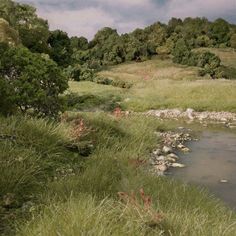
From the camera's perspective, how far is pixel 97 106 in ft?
111

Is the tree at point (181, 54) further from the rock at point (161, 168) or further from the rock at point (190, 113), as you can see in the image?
the rock at point (161, 168)

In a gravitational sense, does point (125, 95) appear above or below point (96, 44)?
below

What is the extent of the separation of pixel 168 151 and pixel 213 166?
7.59 feet

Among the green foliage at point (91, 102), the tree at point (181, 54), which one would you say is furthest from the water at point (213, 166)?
the tree at point (181, 54)

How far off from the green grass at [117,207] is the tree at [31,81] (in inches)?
109

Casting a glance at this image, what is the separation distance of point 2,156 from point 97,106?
2437 cm

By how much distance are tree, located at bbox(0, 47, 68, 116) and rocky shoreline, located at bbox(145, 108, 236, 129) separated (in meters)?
14.1

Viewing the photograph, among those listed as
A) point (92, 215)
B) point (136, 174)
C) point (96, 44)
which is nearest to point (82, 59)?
point (96, 44)

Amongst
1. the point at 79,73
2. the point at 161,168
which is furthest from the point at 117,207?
the point at 79,73

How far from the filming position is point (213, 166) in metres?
15.2

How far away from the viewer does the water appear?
12398 mm

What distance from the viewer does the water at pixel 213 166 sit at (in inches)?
488

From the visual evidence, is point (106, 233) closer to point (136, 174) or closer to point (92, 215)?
point (92, 215)

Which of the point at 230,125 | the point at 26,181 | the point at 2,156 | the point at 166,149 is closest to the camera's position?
the point at 26,181
